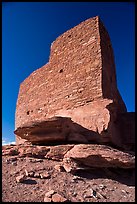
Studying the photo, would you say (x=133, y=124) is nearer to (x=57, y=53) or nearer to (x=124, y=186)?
(x=124, y=186)

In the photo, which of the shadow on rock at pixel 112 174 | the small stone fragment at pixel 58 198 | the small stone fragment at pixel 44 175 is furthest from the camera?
the shadow on rock at pixel 112 174

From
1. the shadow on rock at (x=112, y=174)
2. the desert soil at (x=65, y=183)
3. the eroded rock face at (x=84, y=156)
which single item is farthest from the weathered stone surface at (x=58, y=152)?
the shadow on rock at (x=112, y=174)

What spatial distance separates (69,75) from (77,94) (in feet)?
3.41

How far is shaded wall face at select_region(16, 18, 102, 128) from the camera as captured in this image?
22.7ft

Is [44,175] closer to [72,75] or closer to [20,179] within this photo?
[20,179]

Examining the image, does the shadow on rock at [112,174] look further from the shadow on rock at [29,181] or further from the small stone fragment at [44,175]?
the shadow on rock at [29,181]

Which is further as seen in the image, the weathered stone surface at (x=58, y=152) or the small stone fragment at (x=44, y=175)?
the weathered stone surface at (x=58, y=152)

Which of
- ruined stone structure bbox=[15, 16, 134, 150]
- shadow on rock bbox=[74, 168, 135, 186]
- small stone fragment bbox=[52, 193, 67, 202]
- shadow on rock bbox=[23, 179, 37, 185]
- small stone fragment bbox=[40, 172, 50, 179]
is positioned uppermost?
ruined stone structure bbox=[15, 16, 134, 150]

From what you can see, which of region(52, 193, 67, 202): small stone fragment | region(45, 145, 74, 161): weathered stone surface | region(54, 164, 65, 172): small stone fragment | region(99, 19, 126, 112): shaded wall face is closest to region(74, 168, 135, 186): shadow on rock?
region(54, 164, 65, 172): small stone fragment

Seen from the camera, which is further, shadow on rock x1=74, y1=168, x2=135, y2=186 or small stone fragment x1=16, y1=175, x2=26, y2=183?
shadow on rock x1=74, y1=168, x2=135, y2=186

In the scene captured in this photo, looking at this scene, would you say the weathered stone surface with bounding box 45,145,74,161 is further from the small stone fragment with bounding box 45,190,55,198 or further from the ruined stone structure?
the small stone fragment with bounding box 45,190,55,198

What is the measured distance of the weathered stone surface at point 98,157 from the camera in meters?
4.93

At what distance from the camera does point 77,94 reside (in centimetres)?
709

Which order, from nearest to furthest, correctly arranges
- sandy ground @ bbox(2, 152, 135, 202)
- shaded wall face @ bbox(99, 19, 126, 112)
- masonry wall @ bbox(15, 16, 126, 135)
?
sandy ground @ bbox(2, 152, 135, 202) → shaded wall face @ bbox(99, 19, 126, 112) → masonry wall @ bbox(15, 16, 126, 135)
